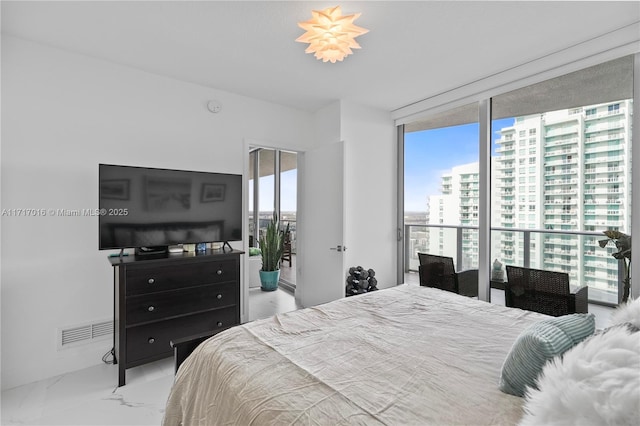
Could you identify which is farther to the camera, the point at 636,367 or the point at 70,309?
the point at 70,309

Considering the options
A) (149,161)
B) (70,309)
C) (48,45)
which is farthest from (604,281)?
(48,45)

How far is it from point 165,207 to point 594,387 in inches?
110

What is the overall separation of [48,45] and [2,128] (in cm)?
75

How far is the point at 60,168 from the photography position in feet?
7.94

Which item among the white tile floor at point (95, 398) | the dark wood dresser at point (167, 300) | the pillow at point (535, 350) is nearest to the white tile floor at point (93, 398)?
the white tile floor at point (95, 398)

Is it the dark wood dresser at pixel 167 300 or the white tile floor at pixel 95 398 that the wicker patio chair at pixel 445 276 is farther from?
the dark wood dresser at pixel 167 300

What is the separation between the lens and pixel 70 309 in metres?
2.46

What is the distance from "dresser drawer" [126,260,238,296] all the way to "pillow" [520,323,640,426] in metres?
2.43

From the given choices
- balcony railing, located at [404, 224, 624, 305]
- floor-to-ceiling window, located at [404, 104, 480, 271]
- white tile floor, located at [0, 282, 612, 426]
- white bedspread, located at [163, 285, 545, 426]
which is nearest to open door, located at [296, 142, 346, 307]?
floor-to-ceiling window, located at [404, 104, 480, 271]

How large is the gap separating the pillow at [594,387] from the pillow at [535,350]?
0.71ft

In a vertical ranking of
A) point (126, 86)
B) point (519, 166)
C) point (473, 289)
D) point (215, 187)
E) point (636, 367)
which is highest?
point (126, 86)

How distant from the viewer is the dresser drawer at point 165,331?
2.30 meters

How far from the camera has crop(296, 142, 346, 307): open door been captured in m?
3.36

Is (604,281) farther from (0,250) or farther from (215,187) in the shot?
(0,250)
